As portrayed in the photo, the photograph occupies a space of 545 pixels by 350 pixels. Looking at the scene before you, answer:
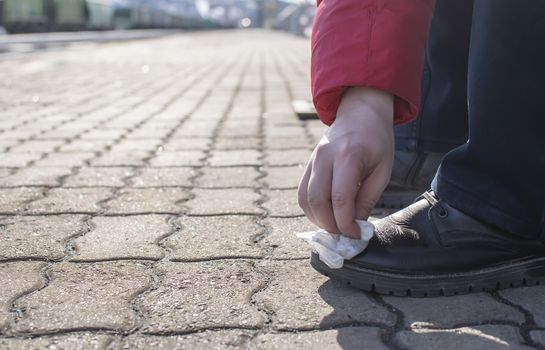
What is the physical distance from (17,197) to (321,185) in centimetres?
161

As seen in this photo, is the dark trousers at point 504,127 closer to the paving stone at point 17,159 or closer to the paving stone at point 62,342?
the paving stone at point 62,342

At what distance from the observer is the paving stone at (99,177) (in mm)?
2653

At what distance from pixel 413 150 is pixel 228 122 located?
230 centimetres

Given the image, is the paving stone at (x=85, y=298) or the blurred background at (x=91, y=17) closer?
the paving stone at (x=85, y=298)

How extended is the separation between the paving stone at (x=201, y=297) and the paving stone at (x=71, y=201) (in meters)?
0.70

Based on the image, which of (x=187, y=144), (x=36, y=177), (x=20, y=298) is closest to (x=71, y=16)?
(x=187, y=144)

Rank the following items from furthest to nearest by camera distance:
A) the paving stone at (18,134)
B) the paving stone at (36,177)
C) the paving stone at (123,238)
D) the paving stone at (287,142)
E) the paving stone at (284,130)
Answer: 1. the paving stone at (284,130)
2. the paving stone at (18,134)
3. the paving stone at (287,142)
4. the paving stone at (36,177)
5. the paving stone at (123,238)

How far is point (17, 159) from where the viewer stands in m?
3.13

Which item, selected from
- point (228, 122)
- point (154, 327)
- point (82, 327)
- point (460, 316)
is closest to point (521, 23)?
point (460, 316)

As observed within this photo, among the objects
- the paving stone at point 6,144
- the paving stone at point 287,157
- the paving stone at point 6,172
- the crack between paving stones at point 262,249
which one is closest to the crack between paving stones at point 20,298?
the crack between paving stones at point 262,249

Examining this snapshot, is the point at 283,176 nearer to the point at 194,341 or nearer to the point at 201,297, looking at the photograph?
the point at 201,297

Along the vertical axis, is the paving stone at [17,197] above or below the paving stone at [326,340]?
below

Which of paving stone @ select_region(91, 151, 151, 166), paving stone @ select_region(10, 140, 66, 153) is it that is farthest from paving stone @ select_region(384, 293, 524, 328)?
paving stone @ select_region(10, 140, 66, 153)

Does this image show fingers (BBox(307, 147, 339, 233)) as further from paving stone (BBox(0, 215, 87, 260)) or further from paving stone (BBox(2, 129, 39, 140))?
paving stone (BBox(2, 129, 39, 140))
